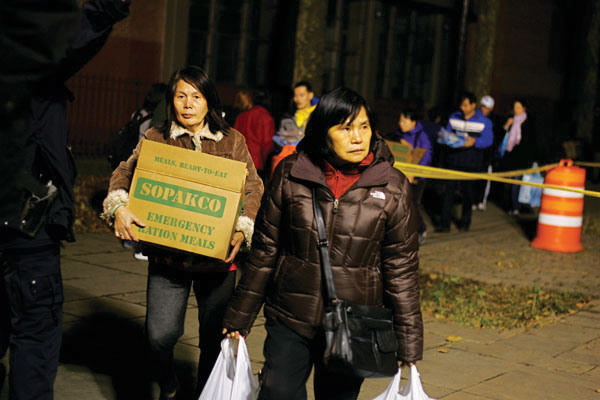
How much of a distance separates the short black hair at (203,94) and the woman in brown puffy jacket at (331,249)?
33.9 inches

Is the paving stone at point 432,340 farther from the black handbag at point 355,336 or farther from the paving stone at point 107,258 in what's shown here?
the paving stone at point 107,258

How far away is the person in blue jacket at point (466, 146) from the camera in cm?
1236

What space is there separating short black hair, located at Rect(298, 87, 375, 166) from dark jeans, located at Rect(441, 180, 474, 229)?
8.97m

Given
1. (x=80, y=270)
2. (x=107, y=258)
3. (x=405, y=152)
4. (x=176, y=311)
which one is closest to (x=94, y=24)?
(x=176, y=311)

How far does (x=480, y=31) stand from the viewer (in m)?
18.5

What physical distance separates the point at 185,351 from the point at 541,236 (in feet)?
A: 22.4

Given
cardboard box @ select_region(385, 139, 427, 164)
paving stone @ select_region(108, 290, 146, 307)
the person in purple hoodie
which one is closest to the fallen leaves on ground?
paving stone @ select_region(108, 290, 146, 307)

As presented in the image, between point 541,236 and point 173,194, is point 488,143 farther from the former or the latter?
point 173,194

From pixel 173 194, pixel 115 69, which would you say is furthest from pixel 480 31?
pixel 173 194

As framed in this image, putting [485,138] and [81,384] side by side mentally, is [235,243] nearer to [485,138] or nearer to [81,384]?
[81,384]

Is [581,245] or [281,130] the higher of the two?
[281,130]

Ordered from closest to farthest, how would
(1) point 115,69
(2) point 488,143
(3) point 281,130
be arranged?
(3) point 281,130 < (2) point 488,143 < (1) point 115,69

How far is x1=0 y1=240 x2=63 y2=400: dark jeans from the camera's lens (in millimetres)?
3422

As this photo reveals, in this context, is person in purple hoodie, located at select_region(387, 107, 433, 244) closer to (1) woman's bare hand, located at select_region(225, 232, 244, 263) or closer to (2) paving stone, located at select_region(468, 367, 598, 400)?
(2) paving stone, located at select_region(468, 367, 598, 400)
